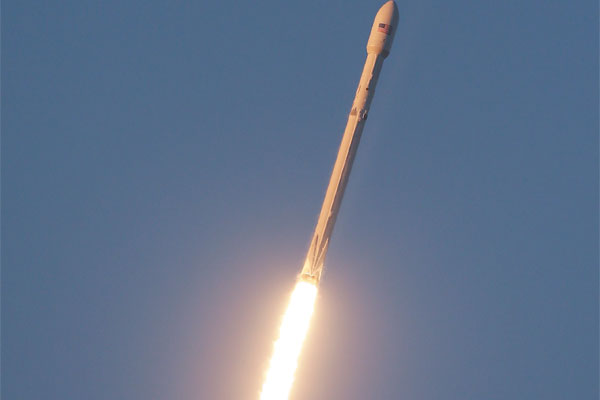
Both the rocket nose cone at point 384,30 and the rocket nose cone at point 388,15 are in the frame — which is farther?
the rocket nose cone at point 388,15

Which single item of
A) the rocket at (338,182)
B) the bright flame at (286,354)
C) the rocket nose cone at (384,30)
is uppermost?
the rocket nose cone at (384,30)

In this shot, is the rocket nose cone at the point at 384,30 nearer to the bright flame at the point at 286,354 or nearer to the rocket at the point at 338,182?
the rocket at the point at 338,182

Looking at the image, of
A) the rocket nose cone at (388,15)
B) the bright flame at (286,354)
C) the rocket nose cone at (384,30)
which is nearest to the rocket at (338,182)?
the rocket nose cone at (384,30)

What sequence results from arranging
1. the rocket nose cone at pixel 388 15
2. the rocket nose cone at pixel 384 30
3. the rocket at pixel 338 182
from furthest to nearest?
the rocket nose cone at pixel 388 15 < the rocket nose cone at pixel 384 30 < the rocket at pixel 338 182

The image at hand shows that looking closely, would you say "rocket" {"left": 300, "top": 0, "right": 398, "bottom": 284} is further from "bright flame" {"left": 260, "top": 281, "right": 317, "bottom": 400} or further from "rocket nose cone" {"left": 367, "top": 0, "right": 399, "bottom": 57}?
"bright flame" {"left": 260, "top": 281, "right": 317, "bottom": 400}

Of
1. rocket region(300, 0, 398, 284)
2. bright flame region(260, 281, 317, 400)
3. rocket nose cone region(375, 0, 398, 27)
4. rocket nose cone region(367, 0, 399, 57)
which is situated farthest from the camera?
bright flame region(260, 281, 317, 400)

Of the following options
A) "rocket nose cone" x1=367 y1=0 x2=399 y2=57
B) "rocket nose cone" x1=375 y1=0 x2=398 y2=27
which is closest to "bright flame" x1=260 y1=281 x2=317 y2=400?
"rocket nose cone" x1=367 y1=0 x2=399 y2=57

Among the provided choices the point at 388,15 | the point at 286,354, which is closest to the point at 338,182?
the point at 388,15

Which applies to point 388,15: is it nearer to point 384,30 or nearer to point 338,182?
point 384,30

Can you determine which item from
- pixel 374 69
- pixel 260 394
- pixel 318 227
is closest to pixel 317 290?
pixel 318 227
